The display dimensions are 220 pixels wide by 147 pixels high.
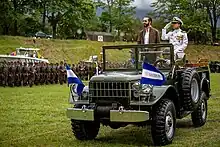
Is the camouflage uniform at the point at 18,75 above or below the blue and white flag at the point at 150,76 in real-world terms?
below

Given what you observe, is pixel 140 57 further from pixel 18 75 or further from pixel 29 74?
pixel 29 74

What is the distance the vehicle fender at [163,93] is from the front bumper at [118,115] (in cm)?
31

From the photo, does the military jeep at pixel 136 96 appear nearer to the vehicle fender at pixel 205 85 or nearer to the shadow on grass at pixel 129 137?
the shadow on grass at pixel 129 137

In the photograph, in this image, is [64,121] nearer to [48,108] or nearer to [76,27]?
[48,108]

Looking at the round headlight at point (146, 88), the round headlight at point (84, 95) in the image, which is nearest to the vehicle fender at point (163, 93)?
the round headlight at point (146, 88)

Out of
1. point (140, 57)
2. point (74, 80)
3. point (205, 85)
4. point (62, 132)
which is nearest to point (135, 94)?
point (74, 80)

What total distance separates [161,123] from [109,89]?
1057mm

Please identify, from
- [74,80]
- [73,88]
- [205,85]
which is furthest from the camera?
[205,85]

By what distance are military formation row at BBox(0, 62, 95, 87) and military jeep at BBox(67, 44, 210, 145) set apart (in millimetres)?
14470

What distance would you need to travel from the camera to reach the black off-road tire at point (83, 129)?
8.45 meters

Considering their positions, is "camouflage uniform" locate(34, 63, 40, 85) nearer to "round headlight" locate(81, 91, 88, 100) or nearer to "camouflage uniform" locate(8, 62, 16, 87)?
"camouflage uniform" locate(8, 62, 16, 87)

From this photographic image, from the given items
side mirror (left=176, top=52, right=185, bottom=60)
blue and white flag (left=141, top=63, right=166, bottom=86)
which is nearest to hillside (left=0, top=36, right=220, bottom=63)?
side mirror (left=176, top=52, right=185, bottom=60)

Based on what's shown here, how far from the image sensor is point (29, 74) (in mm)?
24312

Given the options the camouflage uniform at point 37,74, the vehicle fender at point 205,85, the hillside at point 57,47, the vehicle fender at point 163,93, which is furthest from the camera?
the hillside at point 57,47
